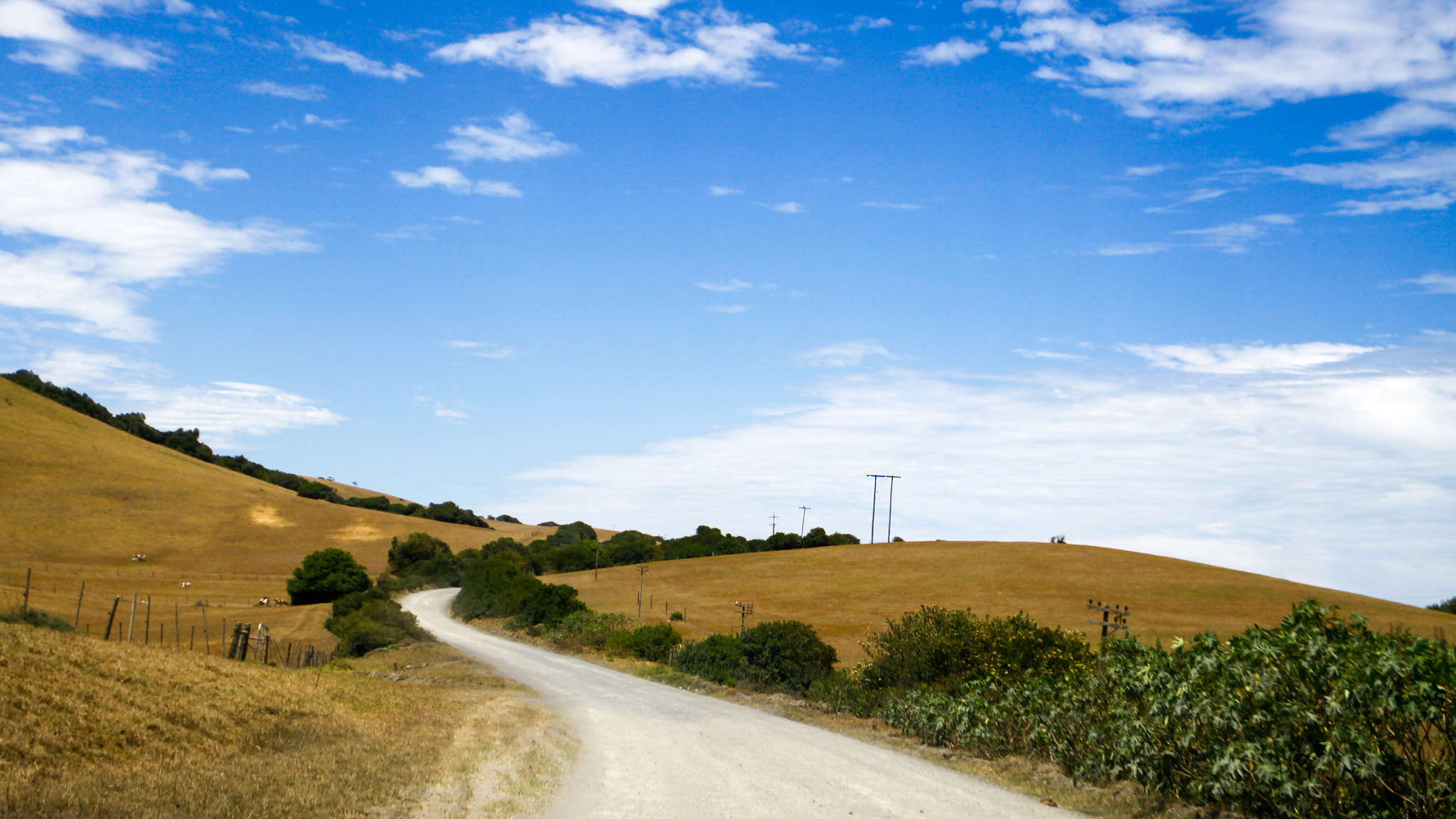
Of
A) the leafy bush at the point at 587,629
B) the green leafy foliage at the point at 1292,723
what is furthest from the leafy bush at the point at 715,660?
the green leafy foliage at the point at 1292,723

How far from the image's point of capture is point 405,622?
55.4 meters

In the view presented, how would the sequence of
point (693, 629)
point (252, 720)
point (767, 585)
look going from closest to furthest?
1. point (252, 720)
2. point (693, 629)
3. point (767, 585)

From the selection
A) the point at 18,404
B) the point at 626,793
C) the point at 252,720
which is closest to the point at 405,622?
the point at 252,720

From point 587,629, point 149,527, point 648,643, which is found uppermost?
point 149,527

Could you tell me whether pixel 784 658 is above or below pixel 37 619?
below

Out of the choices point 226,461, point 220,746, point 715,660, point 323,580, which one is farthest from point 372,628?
point 226,461

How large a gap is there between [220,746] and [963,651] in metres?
20.1

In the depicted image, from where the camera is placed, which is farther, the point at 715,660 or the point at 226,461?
the point at 226,461

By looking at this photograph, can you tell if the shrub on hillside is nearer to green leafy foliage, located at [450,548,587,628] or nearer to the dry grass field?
the dry grass field

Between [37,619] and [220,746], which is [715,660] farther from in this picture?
[220,746]

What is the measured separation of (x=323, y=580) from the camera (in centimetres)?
9175

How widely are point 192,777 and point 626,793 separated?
5286 mm

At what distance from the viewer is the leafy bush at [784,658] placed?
3612cm

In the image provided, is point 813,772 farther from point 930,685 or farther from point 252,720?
point 930,685
